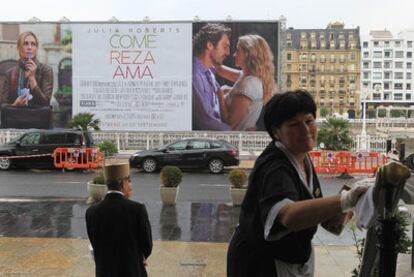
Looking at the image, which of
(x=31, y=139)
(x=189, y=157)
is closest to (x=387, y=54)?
(x=189, y=157)

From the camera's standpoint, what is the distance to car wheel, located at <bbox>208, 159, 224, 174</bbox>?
19.0m

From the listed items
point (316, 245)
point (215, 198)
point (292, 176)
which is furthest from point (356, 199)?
point (215, 198)

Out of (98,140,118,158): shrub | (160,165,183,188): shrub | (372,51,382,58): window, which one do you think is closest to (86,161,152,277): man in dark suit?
(160,165,183,188): shrub

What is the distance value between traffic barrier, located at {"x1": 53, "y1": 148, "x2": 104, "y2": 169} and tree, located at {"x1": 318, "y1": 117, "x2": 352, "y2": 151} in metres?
8.82

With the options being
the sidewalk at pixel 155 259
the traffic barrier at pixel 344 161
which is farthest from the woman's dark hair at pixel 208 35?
the sidewalk at pixel 155 259

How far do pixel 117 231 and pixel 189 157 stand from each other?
15301mm

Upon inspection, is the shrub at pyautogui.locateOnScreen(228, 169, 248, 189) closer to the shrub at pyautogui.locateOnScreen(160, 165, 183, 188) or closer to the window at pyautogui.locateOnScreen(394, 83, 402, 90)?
the shrub at pyautogui.locateOnScreen(160, 165, 183, 188)

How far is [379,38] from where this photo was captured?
128375 millimetres

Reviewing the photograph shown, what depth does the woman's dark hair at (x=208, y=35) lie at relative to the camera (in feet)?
98.8

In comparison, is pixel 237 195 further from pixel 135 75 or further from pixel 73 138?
pixel 135 75

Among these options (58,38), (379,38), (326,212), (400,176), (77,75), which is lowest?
(326,212)

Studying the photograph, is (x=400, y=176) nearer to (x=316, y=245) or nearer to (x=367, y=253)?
(x=367, y=253)

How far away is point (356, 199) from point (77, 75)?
102ft

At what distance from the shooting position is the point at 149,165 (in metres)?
19.1
